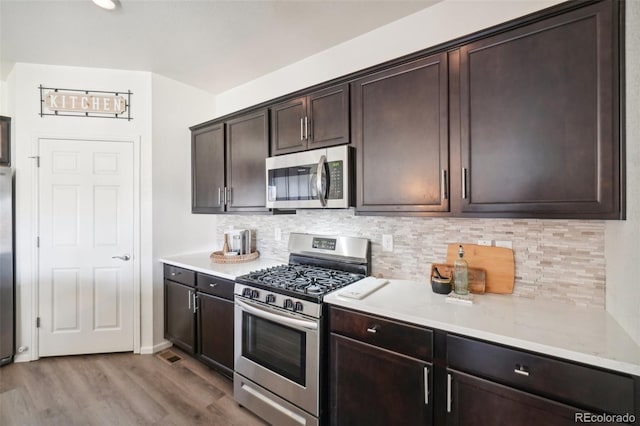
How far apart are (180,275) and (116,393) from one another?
39.4 inches

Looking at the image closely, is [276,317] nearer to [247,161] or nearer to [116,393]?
[247,161]

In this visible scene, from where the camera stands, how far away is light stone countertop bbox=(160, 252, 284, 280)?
2.35 m

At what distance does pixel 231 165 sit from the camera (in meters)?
2.82

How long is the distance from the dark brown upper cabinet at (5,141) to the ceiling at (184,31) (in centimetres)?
55

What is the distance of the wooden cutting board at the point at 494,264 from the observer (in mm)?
1696

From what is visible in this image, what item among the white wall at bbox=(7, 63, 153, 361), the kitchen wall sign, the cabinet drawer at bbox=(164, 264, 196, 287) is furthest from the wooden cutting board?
the kitchen wall sign

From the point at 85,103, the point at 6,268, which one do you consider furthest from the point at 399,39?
the point at 6,268

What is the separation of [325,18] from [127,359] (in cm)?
350

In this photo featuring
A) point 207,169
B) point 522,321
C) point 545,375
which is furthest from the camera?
point 207,169

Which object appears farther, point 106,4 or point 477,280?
point 106,4

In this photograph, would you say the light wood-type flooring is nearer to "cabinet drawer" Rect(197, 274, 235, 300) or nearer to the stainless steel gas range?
the stainless steel gas range

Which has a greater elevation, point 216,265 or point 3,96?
point 3,96

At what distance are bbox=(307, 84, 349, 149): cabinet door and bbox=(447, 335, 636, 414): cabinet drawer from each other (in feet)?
4.60

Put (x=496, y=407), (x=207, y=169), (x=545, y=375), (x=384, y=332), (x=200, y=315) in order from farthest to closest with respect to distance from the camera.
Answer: (x=207, y=169)
(x=200, y=315)
(x=384, y=332)
(x=496, y=407)
(x=545, y=375)
